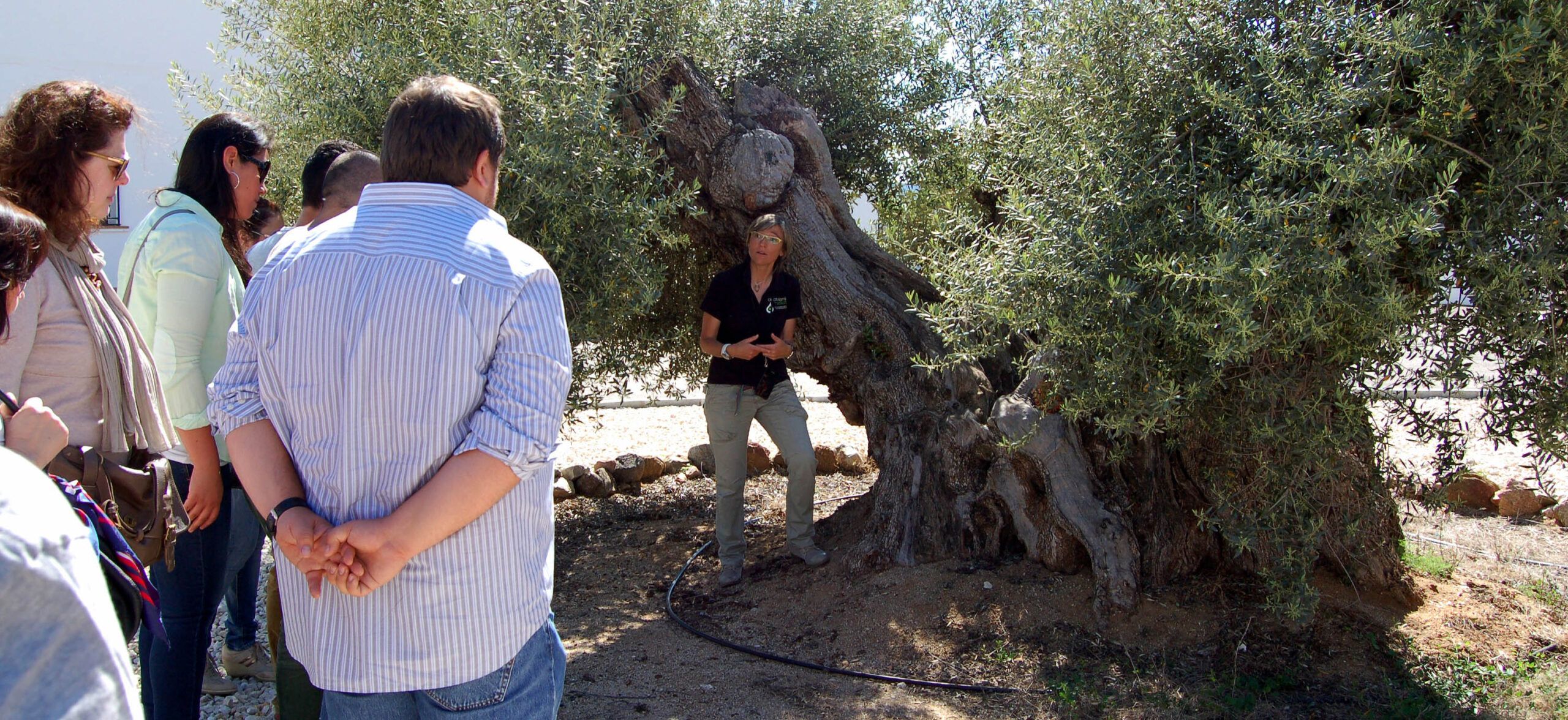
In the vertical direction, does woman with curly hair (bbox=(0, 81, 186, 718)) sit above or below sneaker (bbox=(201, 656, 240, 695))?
above

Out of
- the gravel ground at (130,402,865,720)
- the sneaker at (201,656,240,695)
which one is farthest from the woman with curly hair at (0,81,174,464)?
the gravel ground at (130,402,865,720)

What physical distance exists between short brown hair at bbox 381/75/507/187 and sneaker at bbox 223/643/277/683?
2987 mm

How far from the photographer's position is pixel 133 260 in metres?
2.98

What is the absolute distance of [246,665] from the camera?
4148mm

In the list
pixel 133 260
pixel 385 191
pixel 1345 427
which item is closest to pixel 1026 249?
pixel 1345 427

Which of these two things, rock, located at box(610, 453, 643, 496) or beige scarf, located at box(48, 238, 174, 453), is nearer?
beige scarf, located at box(48, 238, 174, 453)

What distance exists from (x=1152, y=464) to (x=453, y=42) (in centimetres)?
374

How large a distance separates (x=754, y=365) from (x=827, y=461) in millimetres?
2892

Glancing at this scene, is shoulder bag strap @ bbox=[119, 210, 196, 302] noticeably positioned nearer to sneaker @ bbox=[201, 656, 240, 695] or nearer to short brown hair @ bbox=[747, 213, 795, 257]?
sneaker @ bbox=[201, 656, 240, 695]

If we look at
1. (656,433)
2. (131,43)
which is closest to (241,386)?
(656,433)

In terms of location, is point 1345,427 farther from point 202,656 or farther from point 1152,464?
point 202,656

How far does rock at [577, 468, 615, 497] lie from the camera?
23.8 feet

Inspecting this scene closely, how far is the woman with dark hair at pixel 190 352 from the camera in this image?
9.45 ft

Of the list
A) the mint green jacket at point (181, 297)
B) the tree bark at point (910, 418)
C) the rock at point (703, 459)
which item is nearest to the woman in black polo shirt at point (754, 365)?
the tree bark at point (910, 418)
